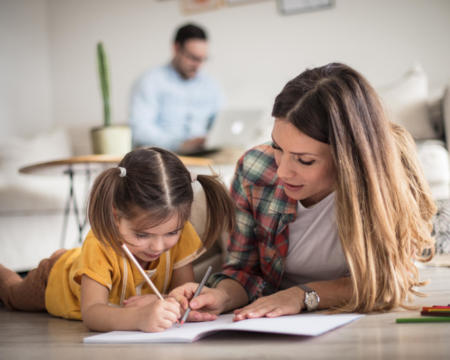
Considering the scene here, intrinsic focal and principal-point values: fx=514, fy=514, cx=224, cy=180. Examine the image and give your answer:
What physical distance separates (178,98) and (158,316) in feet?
8.89

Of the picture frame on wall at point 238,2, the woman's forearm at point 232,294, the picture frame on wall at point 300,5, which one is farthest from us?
the picture frame on wall at point 238,2

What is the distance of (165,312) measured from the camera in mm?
854

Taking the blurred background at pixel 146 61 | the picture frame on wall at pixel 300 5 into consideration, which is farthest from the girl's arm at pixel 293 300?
the picture frame on wall at pixel 300 5

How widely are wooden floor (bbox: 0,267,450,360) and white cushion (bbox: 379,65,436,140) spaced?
182 cm

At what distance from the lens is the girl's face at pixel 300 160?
0.97 metres

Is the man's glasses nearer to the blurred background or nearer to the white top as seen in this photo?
the blurred background

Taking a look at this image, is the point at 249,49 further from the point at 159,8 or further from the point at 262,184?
the point at 262,184

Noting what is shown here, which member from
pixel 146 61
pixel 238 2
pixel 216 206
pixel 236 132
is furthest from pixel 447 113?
pixel 146 61

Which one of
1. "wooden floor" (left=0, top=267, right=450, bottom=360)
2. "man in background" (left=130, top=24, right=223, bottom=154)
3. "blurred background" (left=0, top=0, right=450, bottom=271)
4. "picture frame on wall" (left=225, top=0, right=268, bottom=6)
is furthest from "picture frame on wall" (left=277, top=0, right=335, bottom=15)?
"wooden floor" (left=0, top=267, right=450, bottom=360)

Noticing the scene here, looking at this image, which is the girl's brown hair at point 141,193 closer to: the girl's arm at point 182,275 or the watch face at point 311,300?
the girl's arm at point 182,275

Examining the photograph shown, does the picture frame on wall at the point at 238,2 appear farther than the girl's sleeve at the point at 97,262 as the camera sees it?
Yes

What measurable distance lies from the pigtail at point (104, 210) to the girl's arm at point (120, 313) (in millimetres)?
91

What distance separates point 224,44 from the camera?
3.71m

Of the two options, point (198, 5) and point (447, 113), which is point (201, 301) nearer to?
point (447, 113)
